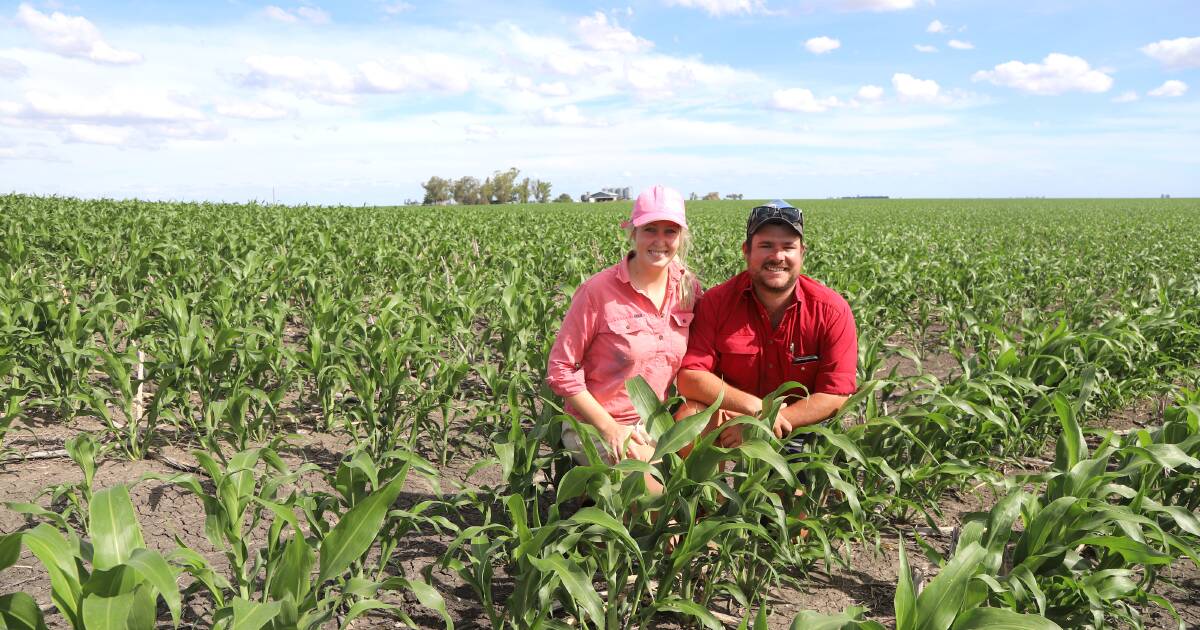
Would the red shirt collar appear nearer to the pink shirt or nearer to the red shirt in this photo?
the red shirt

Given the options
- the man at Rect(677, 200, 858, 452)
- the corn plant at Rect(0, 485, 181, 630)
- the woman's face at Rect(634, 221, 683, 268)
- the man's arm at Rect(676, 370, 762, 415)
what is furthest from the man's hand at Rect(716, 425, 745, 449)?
the corn plant at Rect(0, 485, 181, 630)

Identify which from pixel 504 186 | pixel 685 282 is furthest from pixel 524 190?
pixel 685 282

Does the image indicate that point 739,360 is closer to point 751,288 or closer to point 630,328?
point 751,288

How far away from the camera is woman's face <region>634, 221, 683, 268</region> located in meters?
3.01

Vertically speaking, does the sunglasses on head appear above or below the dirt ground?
above

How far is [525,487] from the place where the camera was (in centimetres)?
279

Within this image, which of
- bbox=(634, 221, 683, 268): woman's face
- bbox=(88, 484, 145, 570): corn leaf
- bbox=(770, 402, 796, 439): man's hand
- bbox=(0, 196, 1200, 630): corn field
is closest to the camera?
bbox=(88, 484, 145, 570): corn leaf

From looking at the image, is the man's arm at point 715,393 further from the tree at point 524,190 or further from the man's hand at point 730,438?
the tree at point 524,190

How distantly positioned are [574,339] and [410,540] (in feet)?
3.68

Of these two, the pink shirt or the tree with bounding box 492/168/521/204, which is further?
the tree with bounding box 492/168/521/204

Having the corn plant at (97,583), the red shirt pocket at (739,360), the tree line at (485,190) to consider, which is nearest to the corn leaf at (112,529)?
the corn plant at (97,583)

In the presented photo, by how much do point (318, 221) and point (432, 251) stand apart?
19.2 feet

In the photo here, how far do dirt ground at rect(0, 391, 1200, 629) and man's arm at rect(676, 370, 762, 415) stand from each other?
2.33 ft

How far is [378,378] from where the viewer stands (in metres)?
3.95
